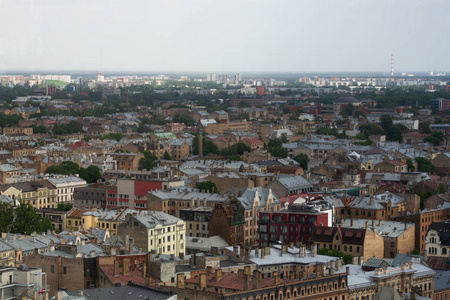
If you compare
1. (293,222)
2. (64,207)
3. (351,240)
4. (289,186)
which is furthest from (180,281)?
(289,186)

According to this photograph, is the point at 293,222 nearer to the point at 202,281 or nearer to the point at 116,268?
the point at 116,268

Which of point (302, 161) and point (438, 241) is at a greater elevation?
point (438, 241)

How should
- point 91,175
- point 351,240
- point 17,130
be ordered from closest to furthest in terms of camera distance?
1. point 351,240
2. point 91,175
3. point 17,130

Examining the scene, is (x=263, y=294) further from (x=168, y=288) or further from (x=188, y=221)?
(x=188, y=221)

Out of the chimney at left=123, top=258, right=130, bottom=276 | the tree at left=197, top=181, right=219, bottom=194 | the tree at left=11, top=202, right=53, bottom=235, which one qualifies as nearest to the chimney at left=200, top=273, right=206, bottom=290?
the chimney at left=123, top=258, right=130, bottom=276

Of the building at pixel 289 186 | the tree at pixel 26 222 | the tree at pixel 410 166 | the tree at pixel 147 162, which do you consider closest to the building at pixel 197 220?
the tree at pixel 26 222

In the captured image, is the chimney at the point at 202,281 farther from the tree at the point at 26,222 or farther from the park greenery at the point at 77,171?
the park greenery at the point at 77,171
